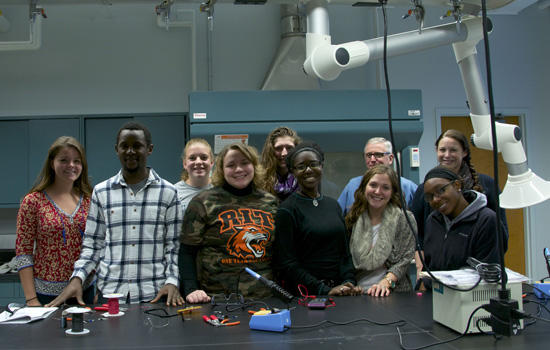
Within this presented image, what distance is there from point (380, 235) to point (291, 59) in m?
1.87

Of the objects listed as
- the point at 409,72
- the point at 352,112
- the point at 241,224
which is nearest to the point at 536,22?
the point at 409,72

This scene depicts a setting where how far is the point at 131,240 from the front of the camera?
1.80 meters

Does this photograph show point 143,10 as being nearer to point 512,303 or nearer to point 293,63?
point 293,63

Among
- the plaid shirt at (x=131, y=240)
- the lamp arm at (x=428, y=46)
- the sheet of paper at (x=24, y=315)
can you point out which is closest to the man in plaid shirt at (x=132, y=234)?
the plaid shirt at (x=131, y=240)

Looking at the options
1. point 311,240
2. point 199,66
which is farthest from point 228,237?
point 199,66

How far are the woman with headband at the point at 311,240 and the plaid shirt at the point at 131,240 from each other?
0.42m

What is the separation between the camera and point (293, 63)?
3449 millimetres

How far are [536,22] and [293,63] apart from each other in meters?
2.43

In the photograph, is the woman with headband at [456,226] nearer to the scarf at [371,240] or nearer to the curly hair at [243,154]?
the scarf at [371,240]

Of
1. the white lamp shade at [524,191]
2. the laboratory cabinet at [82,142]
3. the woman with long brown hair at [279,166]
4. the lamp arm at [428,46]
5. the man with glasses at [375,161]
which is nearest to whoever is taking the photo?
the white lamp shade at [524,191]

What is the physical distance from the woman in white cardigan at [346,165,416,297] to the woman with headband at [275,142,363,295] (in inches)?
3.6

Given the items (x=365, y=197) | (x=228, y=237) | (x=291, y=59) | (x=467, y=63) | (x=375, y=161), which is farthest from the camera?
(x=291, y=59)

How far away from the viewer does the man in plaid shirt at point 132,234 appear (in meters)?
1.78

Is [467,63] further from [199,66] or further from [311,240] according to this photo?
[199,66]
